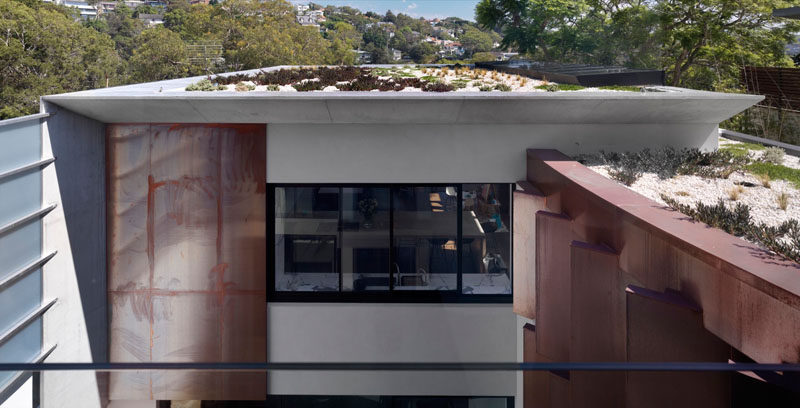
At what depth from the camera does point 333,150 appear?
333 inches

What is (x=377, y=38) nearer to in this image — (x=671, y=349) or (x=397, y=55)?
(x=397, y=55)

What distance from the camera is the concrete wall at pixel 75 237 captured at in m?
7.36

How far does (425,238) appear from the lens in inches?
345

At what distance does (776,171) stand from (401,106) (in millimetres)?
5146

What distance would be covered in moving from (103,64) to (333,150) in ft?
146

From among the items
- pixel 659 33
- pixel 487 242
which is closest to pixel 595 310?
pixel 487 242

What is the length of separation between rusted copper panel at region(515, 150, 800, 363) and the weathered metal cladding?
5.34 m

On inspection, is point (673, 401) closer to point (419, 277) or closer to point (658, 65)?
point (419, 277)

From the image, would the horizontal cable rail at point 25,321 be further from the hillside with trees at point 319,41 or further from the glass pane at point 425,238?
the hillside with trees at point 319,41

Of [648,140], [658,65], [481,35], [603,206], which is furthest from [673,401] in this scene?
[481,35]

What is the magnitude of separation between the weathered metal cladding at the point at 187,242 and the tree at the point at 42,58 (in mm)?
33977

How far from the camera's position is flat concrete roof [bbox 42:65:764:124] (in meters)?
7.32

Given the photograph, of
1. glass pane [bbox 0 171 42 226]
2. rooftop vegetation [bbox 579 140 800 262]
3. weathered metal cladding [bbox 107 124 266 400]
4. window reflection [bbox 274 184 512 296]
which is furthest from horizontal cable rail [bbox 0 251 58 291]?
rooftop vegetation [bbox 579 140 800 262]

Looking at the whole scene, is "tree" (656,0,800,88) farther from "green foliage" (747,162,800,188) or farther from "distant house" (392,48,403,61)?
"distant house" (392,48,403,61)
